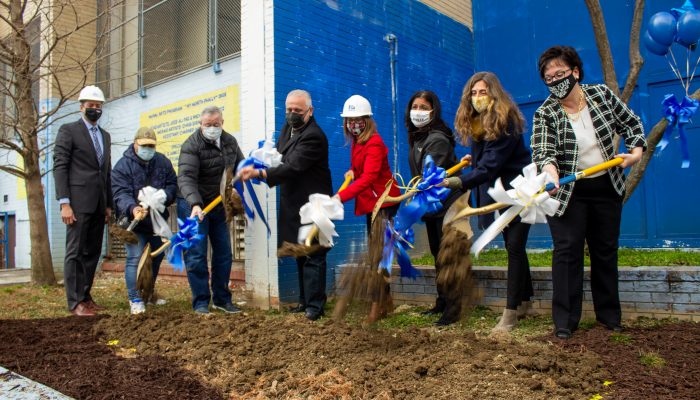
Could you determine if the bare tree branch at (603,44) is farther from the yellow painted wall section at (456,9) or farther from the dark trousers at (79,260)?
the dark trousers at (79,260)

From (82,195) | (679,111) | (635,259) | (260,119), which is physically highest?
(260,119)

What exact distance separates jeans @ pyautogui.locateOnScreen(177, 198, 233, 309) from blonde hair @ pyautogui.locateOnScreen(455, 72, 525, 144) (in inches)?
93.2

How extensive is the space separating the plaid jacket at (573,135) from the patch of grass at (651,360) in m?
0.92

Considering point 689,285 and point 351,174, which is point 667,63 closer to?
point 689,285

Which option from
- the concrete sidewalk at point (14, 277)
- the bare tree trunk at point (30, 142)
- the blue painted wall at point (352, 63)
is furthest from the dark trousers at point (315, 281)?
the concrete sidewalk at point (14, 277)

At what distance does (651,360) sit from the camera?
2869 millimetres

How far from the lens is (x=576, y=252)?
346 centimetres

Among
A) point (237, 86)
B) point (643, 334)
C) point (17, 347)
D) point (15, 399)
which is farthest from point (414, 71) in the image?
point (15, 399)

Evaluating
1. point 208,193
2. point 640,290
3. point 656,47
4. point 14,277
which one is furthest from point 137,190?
point 14,277

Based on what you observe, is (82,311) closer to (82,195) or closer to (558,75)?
(82,195)

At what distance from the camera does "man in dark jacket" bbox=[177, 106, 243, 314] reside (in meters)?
4.87

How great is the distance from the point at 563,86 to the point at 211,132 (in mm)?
2937

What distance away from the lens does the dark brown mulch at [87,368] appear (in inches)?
110

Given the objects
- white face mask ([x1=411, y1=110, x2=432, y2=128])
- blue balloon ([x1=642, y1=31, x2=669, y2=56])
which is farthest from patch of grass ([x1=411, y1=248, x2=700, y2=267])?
blue balloon ([x1=642, y1=31, x2=669, y2=56])
